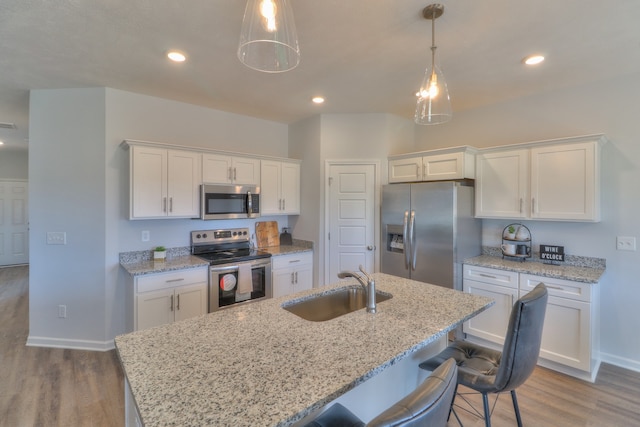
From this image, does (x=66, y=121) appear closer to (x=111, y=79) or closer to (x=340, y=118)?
(x=111, y=79)

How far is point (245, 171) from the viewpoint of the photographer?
150 inches

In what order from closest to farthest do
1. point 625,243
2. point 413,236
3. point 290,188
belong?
point 625,243 < point 413,236 < point 290,188

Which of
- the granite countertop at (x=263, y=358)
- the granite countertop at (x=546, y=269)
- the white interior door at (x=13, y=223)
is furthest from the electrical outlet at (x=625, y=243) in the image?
the white interior door at (x=13, y=223)

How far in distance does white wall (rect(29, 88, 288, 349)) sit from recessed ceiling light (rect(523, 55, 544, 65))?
12.5ft

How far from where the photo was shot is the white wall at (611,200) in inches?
110

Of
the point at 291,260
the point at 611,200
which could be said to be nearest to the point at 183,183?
the point at 291,260

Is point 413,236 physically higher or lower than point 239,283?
higher

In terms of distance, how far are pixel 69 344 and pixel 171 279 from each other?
4.44 ft

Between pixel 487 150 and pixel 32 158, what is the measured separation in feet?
15.4

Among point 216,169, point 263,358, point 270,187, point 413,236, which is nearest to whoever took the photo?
point 263,358

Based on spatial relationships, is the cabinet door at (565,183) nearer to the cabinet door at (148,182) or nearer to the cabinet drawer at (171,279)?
the cabinet drawer at (171,279)

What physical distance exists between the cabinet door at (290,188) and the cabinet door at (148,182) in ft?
4.81

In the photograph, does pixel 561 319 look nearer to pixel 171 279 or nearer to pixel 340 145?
pixel 340 145

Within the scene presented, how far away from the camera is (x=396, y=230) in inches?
143
